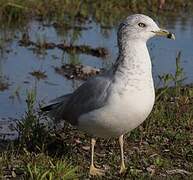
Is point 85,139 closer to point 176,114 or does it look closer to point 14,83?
point 176,114

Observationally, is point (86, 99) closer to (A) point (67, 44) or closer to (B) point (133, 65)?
(B) point (133, 65)

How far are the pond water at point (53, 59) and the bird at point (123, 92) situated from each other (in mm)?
2351

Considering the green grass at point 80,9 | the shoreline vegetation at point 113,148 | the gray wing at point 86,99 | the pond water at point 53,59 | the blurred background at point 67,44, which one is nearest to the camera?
the gray wing at point 86,99

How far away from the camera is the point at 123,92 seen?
5785mm

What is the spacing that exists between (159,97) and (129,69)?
8.19ft

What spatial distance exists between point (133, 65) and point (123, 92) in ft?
0.98

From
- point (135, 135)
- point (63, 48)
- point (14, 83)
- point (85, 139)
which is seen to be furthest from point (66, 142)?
point (63, 48)

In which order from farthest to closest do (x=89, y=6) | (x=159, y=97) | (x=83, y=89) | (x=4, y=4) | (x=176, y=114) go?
A: 1. (x=89, y=6)
2. (x=4, y=4)
3. (x=159, y=97)
4. (x=176, y=114)
5. (x=83, y=89)

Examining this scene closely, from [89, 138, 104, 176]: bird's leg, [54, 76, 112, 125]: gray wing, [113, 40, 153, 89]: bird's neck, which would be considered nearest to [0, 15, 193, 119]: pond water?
[54, 76, 112, 125]: gray wing

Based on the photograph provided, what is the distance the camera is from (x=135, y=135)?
7238mm

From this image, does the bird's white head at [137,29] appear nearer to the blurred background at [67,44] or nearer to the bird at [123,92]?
the bird at [123,92]

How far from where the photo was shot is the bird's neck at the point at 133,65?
19.3 feet

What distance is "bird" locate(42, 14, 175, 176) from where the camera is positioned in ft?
19.1

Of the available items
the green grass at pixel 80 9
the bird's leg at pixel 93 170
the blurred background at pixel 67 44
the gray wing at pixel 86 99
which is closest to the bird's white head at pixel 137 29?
the gray wing at pixel 86 99
